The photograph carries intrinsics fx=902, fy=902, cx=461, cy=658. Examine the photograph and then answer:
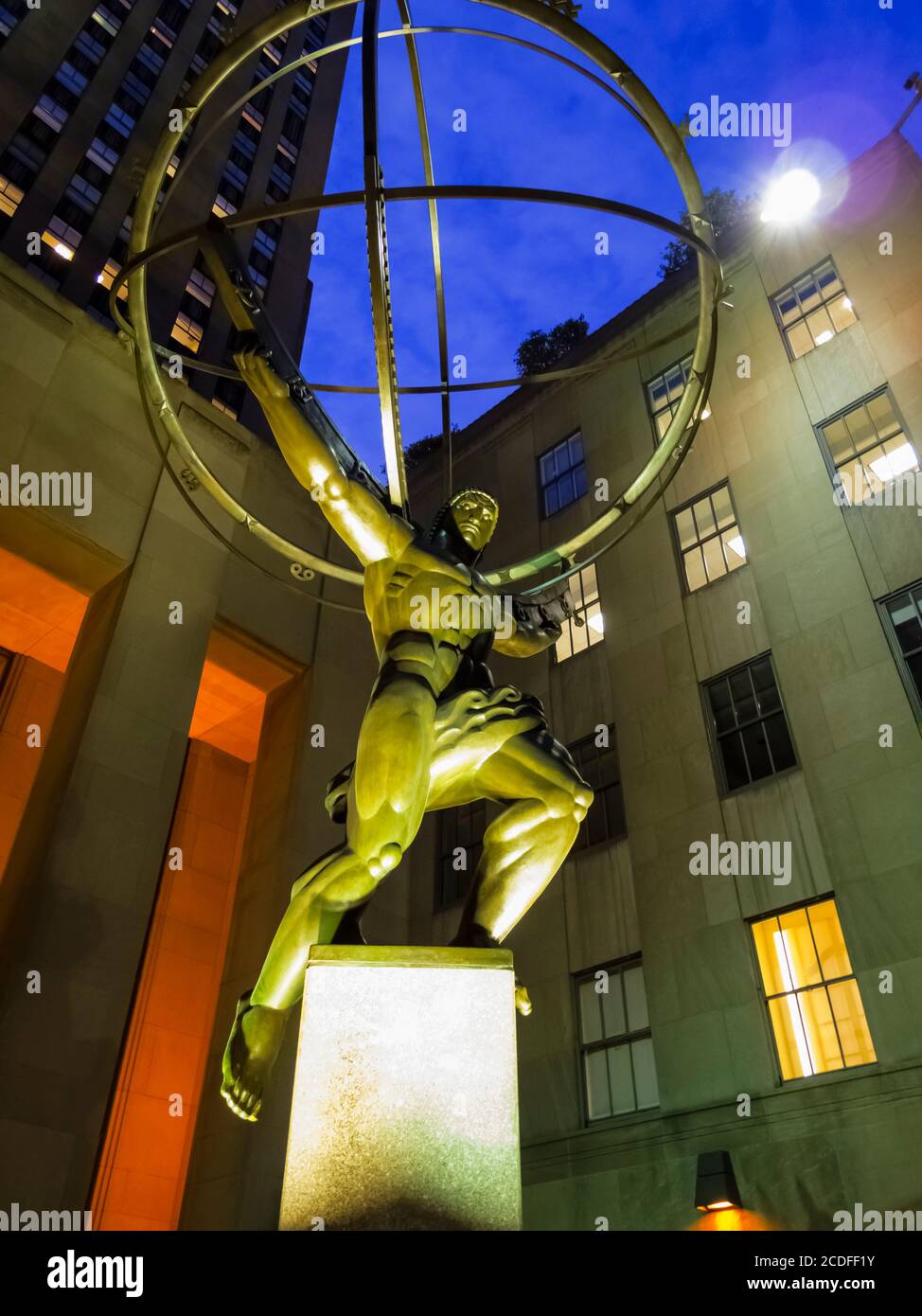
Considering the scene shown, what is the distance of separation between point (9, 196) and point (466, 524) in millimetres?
35959

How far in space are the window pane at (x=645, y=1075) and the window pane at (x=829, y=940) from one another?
256 cm

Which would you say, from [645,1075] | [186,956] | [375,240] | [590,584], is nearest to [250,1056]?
[375,240]

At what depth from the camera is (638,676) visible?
1491cm

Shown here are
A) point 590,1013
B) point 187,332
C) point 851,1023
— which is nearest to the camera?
point 851,1023

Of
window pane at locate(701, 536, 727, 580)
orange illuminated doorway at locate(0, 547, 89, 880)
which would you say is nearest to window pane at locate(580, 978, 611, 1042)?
window pane at locate(701, 536, 727, 580)

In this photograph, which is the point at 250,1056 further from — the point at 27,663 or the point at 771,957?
the point at 27,663

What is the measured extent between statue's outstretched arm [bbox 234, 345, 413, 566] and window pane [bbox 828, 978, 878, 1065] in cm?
847

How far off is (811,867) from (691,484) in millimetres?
7339

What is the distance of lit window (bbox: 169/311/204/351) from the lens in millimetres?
36594

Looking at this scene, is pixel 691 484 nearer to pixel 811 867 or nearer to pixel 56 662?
pixel 811 867

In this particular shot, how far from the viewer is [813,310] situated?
51.3 feet

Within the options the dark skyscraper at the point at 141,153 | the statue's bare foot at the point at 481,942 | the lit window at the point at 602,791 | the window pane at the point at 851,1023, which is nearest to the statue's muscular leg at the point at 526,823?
the statue's bare foot at the point at 481,942

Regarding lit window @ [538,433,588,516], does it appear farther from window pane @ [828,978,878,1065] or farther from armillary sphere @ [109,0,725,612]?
armillary sphere @ [109,0,725,612]

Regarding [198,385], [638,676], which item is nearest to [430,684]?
[638,676]
